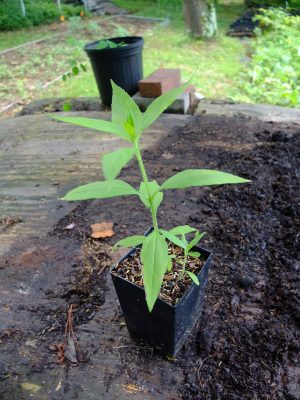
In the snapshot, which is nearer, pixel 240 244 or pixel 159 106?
pixel 159 106

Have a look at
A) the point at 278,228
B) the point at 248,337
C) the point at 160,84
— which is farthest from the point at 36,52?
the point at 248,337

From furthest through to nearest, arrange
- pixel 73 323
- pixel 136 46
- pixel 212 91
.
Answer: pixel 212 91 → pixel 136 46 → pixel 73 323

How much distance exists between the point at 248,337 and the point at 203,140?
1.70m

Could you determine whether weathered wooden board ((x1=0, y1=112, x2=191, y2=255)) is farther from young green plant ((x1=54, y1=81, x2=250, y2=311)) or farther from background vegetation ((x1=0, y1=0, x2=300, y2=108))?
background vegetation ((x1=0, y1=0, x2=300, y2=108))

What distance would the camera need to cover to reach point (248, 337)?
1.30 m

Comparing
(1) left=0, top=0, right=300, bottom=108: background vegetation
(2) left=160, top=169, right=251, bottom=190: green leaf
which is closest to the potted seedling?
(2) left=160, top=169, right=251, bottom=190: green leaf

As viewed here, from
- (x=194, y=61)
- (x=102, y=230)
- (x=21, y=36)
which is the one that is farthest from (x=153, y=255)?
(x=21, y=36)

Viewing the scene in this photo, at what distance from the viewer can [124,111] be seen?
944mm

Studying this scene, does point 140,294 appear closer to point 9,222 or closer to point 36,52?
point 9,222

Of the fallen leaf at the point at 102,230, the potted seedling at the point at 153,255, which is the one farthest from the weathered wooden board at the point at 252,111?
the potted seedling at the point at 153,255

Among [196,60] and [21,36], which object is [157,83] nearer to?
[196,60]

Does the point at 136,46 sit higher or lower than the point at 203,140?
higher

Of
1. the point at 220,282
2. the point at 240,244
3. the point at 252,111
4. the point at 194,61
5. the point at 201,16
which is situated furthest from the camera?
the point at 201,16

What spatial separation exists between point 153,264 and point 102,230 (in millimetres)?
1005
